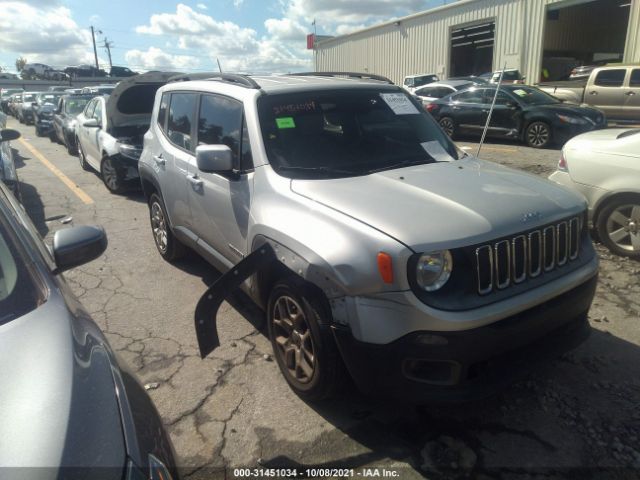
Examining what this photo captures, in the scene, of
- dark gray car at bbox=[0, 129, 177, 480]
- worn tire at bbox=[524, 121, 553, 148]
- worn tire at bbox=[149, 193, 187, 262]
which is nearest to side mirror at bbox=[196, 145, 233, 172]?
dark gray car at bbox=[0, 129, 177, 480]

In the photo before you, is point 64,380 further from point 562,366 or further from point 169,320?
point 562,366

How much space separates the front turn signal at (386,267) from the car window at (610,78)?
54.1 feet

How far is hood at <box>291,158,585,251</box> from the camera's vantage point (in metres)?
2.49

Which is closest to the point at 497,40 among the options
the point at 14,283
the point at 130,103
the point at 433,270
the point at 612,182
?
the point at 130,103

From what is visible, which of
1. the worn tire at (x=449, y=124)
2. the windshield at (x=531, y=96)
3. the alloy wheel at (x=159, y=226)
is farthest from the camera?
the worn tire at (x=449, y=124)

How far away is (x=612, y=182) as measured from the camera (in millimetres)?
5039

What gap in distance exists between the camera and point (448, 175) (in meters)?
3.25

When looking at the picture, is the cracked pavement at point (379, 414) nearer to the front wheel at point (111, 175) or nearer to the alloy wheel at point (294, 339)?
the alloy wheel at point (294, 339)

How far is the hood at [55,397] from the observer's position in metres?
1.38

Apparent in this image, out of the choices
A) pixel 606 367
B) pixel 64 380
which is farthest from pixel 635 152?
pixel 64 380

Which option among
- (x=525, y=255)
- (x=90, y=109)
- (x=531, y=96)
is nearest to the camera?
(x=525, y=255)

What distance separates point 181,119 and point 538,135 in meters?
10.2

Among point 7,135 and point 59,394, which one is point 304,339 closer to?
point 59,394

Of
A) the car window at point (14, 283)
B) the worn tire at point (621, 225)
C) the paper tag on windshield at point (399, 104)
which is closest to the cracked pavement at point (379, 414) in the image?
the worn tire at point (621, 225)
